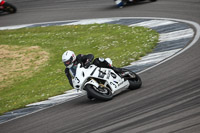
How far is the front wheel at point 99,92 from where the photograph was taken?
9273mm

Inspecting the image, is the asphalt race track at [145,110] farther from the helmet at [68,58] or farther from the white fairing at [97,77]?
the helmet at [68,58]

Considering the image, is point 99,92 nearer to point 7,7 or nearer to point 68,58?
point 68,58

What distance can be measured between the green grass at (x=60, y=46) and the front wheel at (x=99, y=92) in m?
2.57

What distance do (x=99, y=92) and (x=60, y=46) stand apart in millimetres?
8639

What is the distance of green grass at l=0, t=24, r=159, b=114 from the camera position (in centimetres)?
1247

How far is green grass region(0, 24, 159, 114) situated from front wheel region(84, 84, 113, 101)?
2.57m

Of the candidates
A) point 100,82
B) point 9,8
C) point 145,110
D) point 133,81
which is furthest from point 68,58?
point 9,8

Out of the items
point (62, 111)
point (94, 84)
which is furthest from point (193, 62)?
point (62, 111)

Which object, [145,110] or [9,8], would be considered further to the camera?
[9,8]

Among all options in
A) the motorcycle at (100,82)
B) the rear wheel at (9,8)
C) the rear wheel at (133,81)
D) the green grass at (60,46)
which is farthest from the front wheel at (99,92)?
the rear wheel at (9,8)

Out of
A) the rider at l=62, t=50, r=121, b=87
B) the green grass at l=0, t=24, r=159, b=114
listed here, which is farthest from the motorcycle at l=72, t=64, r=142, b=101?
the green grass at l=0, t=24, r=159, b=114

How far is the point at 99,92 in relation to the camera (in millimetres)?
9383

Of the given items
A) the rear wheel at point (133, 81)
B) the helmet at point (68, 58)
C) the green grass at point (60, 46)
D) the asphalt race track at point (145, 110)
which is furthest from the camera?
the green grass at point (60, 46)

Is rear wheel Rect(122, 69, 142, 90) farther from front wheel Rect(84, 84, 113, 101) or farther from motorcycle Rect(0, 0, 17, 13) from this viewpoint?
motorcycle Rect(0, 0, 17, 13)
